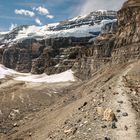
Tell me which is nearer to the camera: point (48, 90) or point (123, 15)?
point (123, 15)

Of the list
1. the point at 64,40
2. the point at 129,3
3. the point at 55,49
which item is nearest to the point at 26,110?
the point at 129,3

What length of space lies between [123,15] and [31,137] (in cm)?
3808

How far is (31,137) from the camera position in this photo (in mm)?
29734

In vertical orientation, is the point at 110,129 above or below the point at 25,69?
above

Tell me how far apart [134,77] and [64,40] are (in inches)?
5340

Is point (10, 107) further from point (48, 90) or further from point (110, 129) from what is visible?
point (110, 129)

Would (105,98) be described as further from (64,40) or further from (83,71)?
(64,40)

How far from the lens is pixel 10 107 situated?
56.2m

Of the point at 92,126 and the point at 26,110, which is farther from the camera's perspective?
the point at 26,110

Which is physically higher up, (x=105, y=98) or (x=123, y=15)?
(x=123, y=15)

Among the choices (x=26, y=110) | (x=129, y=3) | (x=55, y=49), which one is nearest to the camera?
(x=26, y=110)

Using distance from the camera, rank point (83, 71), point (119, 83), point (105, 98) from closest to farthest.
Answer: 1. point (105, 98)
2. point (119, 83)
3. point (83, 71)

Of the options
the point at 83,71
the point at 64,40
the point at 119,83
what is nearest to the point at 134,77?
the point at 119,83

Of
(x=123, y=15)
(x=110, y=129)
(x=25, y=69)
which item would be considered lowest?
(x=25, y=69)
